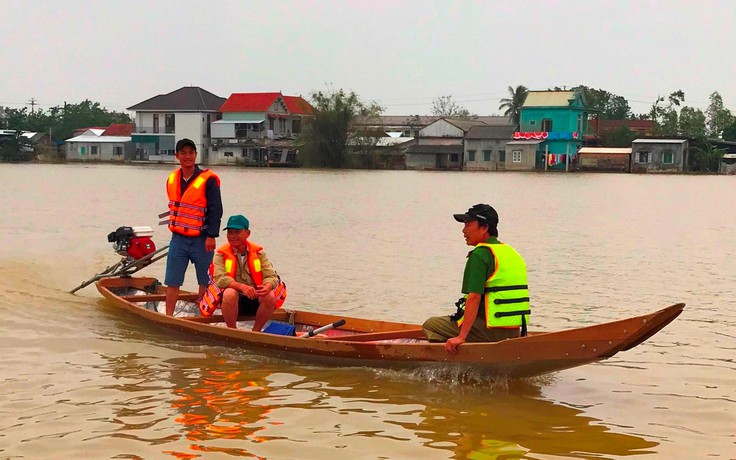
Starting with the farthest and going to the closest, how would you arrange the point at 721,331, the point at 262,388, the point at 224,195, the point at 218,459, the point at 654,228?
the point at 224,195
the point at 654,228
the point at 721,331
the point at 262,388
the point at 218,459

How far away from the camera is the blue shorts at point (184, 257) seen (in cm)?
941

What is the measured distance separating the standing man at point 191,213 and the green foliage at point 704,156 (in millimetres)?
61297

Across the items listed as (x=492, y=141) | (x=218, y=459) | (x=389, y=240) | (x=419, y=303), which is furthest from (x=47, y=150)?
(x=218, y=459)

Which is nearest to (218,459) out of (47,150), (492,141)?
(492,141)

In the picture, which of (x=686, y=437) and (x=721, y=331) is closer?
(x=686, y=437)

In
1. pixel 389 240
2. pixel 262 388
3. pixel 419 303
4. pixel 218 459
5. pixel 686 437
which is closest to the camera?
pixel 218 459

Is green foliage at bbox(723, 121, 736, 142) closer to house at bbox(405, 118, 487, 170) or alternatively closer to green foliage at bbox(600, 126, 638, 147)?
green foliage at bbox(600, 126, 638, 147)

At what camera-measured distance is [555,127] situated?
2685 inches

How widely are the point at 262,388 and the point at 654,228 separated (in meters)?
18.3

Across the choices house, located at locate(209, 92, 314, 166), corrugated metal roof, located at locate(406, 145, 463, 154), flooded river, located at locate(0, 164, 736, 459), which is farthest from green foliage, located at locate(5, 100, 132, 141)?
flooded river, located at locate(0, 164, 736, 459)

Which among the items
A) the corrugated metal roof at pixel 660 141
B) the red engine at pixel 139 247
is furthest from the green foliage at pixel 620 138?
the red engine at pixel 139 247

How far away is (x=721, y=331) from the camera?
34.3 feet

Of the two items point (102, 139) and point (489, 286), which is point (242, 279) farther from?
point (102, 139)

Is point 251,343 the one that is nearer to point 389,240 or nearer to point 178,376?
point 178,376
